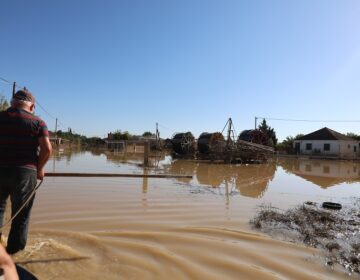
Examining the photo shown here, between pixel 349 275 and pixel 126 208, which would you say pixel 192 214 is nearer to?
pixel 126 208

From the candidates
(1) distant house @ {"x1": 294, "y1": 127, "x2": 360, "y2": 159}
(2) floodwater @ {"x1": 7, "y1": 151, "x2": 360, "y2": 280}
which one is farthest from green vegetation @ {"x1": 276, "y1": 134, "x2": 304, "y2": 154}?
(2) floodwater @ {"x1": 7, "y1": 151, "x2": 360, "y2": 280}

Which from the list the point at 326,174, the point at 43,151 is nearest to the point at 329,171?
the point at 326,174

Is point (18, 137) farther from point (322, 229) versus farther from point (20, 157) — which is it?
point (322, 229)

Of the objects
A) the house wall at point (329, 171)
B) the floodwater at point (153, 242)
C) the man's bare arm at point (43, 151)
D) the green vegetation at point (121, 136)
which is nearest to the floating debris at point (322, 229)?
the floodwater at point (153, 242)

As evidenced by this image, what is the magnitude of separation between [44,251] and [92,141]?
6677 centimetres

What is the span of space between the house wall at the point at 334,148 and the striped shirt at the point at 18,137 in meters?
42.7

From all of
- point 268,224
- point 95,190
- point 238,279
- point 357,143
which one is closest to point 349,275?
point 238,279

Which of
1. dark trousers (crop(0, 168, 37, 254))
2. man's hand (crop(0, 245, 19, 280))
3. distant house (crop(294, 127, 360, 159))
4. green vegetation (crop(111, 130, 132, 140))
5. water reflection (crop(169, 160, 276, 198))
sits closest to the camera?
man's hand (crop(0, 245, 19, 280))

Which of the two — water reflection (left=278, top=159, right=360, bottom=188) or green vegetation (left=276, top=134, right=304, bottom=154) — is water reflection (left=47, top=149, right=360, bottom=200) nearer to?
water reflection (left=278, top=159, right=360, bottom=188)

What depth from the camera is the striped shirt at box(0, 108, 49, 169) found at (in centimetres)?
348

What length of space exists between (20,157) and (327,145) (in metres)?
45.0

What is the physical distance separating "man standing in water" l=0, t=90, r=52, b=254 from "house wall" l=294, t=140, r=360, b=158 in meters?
42.6

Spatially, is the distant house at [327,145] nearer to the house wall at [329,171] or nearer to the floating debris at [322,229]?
the house wall at [329,171]

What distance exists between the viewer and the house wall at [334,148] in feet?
137
